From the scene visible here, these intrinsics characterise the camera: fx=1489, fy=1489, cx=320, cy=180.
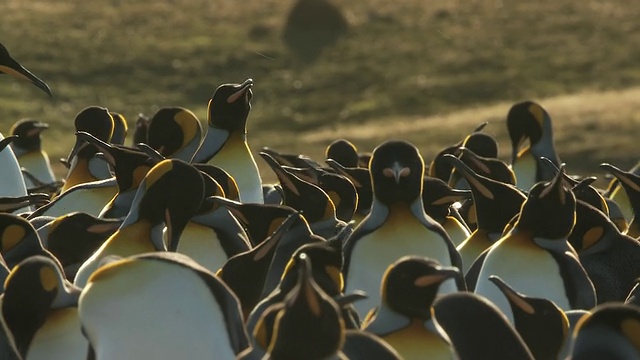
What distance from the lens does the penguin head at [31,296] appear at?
4363 millimetres

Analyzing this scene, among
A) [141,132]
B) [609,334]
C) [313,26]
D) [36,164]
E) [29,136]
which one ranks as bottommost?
[313,26]

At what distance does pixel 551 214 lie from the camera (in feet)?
18.2

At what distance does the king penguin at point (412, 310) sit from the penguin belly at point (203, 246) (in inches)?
64.0

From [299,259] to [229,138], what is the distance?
3624 mm

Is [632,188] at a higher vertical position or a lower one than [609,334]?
lower

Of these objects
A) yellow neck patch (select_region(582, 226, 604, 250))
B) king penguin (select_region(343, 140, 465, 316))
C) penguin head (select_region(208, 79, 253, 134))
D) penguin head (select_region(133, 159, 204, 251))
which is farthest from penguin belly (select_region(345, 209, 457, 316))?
penguin head (select_region(208, 79, 253, 134))

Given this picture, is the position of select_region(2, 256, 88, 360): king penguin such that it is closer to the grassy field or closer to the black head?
the black head

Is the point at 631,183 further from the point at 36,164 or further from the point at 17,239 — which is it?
the point at 36,164

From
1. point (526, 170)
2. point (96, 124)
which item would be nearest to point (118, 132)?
point (96, 124)

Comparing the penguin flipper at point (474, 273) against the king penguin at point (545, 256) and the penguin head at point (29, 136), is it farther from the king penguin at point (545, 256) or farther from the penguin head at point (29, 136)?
the penguin head at point (29, 136)

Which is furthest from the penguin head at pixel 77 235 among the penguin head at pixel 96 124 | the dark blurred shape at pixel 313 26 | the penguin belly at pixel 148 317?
the dark blurred shape at pixel 313 26

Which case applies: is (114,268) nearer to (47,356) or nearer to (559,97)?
(47,356)

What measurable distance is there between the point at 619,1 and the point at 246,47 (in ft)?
23.6

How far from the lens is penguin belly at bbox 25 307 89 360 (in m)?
4.41
